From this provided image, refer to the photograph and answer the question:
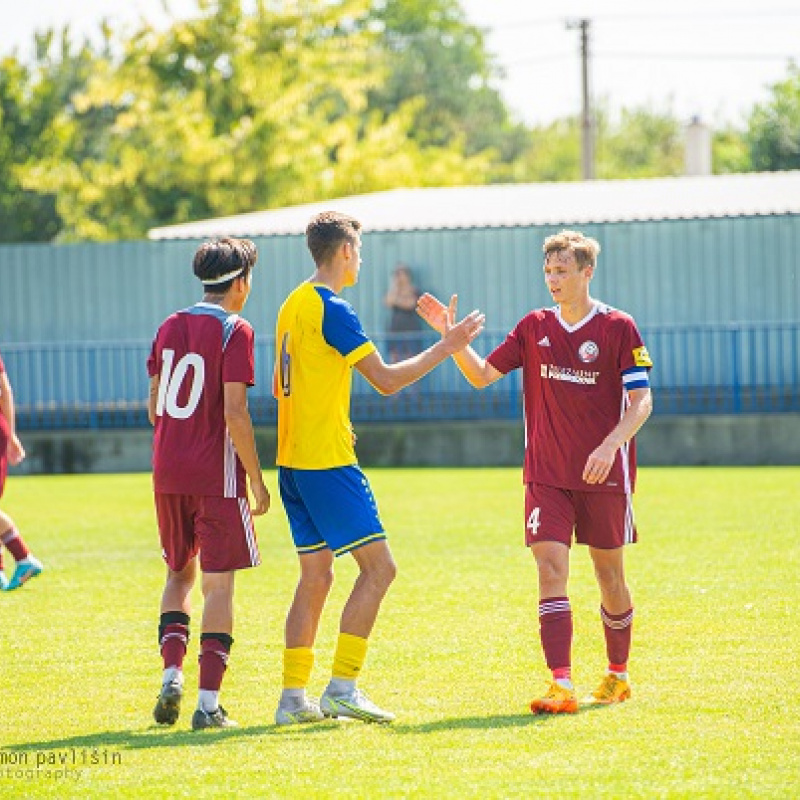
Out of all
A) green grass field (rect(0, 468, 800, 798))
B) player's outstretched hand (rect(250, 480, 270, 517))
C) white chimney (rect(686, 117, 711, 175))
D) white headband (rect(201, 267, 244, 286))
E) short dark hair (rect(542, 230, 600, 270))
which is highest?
white chimney (rect(686, 117, 711, 175))

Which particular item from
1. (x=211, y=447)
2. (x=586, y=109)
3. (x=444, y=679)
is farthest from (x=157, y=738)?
(x=586, y=109)

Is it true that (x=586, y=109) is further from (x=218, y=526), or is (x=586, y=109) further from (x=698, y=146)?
(x=218, y=526)

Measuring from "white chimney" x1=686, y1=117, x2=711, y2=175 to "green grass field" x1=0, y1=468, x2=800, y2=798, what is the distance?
2583 cm

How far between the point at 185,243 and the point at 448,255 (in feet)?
12.8

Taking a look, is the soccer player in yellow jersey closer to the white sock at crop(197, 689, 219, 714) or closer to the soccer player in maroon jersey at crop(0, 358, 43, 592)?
the white sock at crop(197, 689, 219, 714)

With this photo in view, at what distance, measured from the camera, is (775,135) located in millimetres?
51344

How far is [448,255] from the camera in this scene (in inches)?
1061

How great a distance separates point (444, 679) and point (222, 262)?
87.6 inches

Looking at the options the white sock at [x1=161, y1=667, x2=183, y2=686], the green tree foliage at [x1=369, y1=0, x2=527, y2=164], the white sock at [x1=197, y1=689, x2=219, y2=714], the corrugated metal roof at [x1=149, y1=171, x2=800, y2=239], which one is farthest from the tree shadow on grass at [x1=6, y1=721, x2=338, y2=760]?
the green tree foliage at [x1=369, y1=0, x2=527, y2=164]

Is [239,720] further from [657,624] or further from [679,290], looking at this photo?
[679,290]

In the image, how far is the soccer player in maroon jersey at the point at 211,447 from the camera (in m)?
7.79

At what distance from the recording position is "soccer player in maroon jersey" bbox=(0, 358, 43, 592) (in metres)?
12.7

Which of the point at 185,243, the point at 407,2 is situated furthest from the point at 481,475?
the point at 407,2

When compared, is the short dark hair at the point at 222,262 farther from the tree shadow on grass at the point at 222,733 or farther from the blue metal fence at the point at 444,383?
the blue metal fence at the point at 444,383
